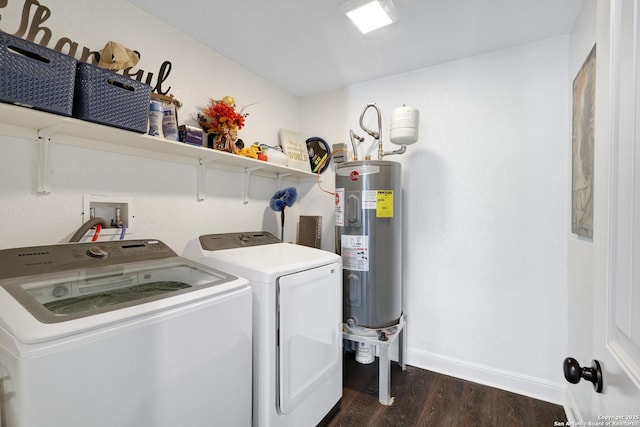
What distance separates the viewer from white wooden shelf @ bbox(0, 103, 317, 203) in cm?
108

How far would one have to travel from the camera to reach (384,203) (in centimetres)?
185

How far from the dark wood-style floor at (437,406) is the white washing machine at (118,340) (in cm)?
89

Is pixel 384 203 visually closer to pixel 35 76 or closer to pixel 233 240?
pixel 233 240

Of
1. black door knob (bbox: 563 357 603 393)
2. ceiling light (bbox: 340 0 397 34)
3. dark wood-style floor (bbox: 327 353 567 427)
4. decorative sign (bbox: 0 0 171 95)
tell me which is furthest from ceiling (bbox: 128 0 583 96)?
dark wood-style floor (bbox: 327 353 567 427)

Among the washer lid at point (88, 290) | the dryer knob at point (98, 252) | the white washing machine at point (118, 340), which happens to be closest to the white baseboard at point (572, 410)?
the white washing machine at point (118, 340)

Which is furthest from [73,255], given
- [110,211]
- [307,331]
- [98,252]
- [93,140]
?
[307,331]

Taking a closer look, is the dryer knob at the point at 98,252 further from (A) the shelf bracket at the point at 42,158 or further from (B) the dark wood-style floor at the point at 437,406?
(B) the dark wood-style floor at the point at 437,406

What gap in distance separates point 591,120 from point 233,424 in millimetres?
2035

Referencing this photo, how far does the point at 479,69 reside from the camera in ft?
6.50

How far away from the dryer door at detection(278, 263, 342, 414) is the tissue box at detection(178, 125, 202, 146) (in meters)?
0.98

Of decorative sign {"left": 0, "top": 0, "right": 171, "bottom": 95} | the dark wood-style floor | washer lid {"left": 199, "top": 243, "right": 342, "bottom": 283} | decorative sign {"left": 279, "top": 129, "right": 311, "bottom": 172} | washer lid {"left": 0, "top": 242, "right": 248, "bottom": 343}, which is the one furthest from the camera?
decorative sign {"left": 279, "top": 129, "right": 311, "bottom": 172}

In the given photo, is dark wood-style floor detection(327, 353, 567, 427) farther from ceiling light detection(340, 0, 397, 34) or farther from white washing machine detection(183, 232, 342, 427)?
ceiling light detection(340, 0, 397, 34)

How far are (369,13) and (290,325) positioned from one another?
5.65 ft

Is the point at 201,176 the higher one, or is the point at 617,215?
the point at 201,176
